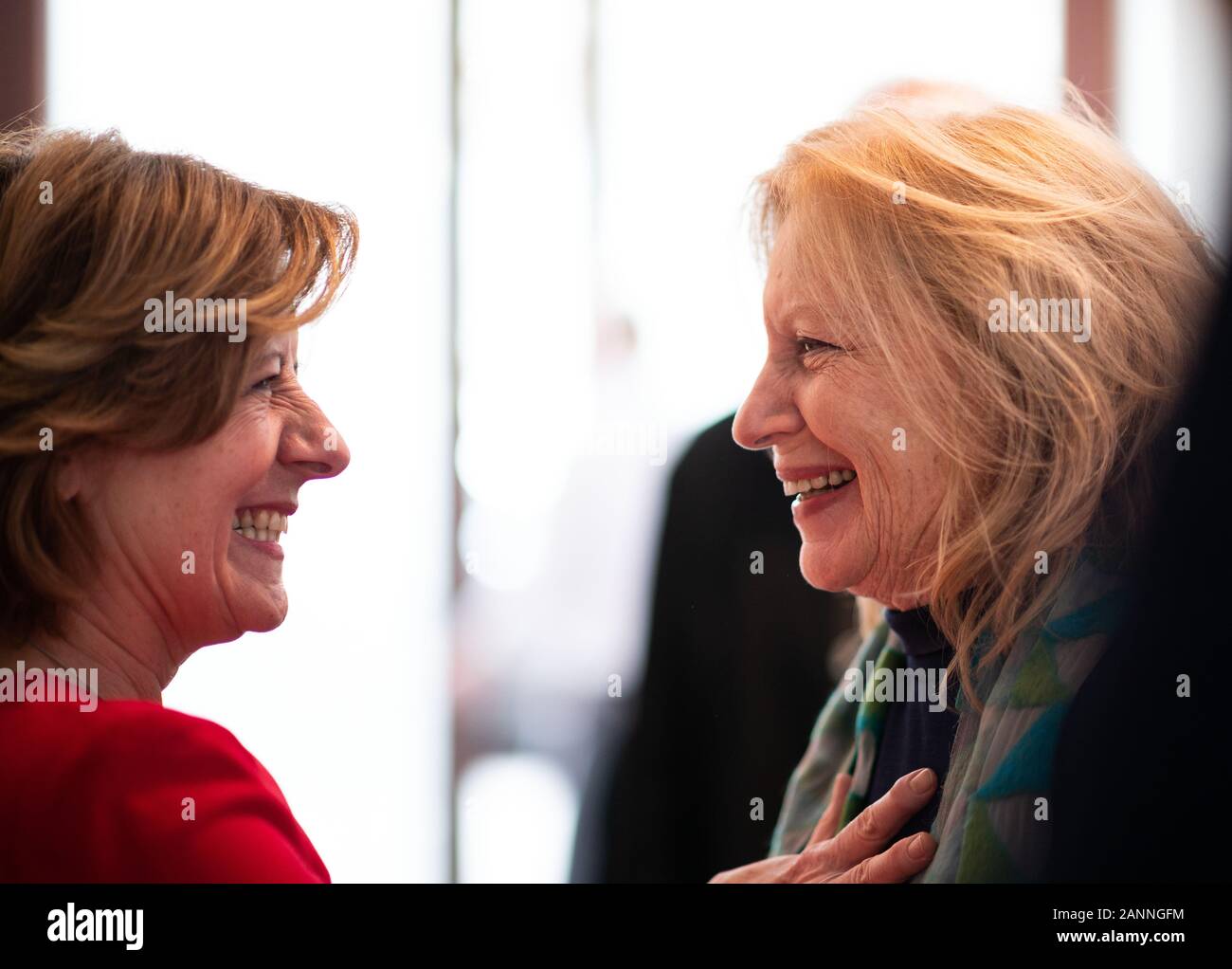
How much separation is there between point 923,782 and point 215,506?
2.28ft

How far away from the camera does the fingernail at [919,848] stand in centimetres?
105

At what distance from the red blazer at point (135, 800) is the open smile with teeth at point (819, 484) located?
0.58 meters

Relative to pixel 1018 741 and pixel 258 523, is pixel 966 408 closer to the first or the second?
pixel 1018 741

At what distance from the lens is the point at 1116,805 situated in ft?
3.03

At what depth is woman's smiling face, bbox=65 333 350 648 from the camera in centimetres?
105

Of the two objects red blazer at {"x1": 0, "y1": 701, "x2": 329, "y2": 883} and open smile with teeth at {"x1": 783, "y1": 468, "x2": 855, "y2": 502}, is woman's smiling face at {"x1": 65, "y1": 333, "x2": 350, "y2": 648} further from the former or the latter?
open smile with teeth at {"x1": 783, "y1": 468, "x2": 855, "y2": 502}

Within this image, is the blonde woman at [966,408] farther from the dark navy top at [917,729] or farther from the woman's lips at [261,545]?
the woman's lips at [261,545]

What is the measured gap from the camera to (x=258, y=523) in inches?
43.3

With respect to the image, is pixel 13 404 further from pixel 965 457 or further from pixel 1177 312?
pixel 1177 312

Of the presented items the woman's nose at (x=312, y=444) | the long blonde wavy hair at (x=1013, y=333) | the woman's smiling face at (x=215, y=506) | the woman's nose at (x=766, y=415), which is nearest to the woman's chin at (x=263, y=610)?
the woman's smiling face at (x=215, y=506)

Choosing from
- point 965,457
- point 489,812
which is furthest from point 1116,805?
point 489,812

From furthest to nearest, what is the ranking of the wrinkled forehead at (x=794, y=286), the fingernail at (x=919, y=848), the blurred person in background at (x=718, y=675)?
the blurred person in background at (x=718, y=675)
the wrinkled forehead at (x=794, y=286)
the fingernail at (x=919, y=848)

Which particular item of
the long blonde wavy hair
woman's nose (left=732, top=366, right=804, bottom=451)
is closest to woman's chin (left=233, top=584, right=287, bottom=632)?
woman's nose (left=732, top=366, right=804, bottom=451)
